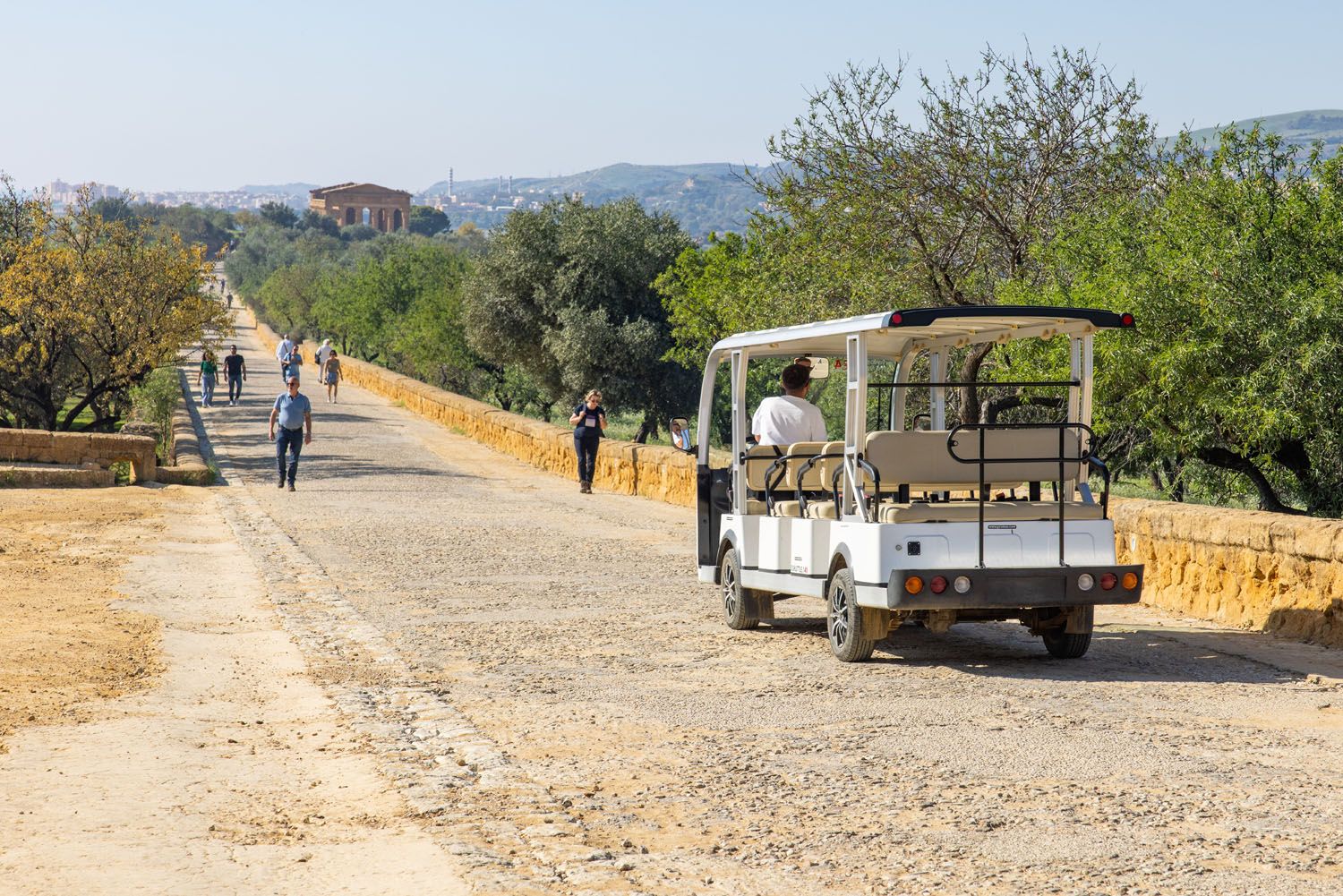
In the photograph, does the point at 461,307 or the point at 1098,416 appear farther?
the point at 461,307

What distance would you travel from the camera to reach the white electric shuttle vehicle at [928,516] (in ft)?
27.5

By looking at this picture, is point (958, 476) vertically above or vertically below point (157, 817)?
above

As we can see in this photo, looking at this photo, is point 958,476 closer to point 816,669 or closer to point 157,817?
Answer: point 816,669

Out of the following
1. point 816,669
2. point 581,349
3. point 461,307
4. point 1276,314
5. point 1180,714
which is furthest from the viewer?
point 461,307

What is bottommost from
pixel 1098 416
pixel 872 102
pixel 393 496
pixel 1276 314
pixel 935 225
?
pixel 393 496

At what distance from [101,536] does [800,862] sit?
12.6 meters

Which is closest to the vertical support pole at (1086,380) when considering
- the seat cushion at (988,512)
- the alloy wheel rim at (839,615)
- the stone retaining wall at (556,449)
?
the seat cushion at (988,512)

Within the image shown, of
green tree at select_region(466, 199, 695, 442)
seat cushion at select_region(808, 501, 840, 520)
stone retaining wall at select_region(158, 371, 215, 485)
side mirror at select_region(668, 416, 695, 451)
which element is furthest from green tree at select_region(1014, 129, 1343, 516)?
green tree at select_region(466, 199, 695, 442)

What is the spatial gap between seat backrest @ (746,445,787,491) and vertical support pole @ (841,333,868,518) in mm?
1399

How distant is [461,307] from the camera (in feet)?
163

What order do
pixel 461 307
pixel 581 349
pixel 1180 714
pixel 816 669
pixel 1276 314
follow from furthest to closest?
pixel 461 307 → pixel 581 349 → pixel 1276 314 → pixel 816 669 → pixel 1180 714

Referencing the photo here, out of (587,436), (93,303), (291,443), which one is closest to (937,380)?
(587,436)

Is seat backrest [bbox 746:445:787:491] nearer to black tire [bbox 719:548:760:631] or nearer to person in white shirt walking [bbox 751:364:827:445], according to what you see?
person in white shirt walking [bbox 751:364:827:445]

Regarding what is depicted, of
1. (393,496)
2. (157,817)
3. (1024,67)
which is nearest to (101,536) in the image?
(393,496)
